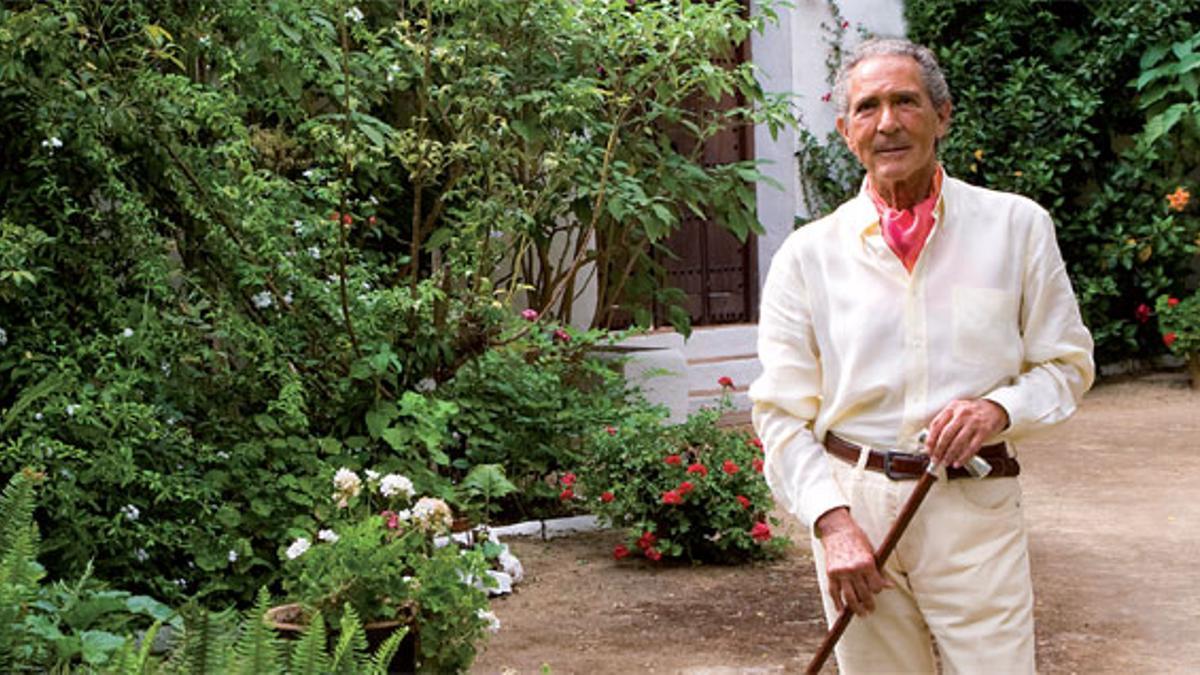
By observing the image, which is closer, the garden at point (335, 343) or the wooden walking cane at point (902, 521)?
the wooden walking cane at point (902, 521)

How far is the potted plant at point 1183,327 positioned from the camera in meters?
11.9

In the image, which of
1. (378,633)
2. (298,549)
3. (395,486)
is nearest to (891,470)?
(378,633)

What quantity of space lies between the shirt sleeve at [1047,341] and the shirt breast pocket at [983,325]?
4cm

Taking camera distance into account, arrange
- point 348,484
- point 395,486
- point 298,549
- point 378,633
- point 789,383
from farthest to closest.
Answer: point 348,484 < point 395,486 < point 298,549 < point 378,633 < point 789,383

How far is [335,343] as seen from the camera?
6227mm

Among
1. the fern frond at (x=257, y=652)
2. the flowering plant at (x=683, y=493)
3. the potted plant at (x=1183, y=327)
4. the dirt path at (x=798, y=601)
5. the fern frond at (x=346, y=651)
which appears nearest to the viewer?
the fern frond at (x=257, y=652)

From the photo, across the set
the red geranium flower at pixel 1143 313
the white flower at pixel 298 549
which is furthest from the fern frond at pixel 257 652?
the red geranium flower at pixel 1143 313

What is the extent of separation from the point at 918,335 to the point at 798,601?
3611 millimetres

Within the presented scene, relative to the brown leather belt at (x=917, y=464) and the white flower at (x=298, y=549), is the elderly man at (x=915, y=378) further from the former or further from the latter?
the white flower at (x=298, y=549)

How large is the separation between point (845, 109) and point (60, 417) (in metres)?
3.19

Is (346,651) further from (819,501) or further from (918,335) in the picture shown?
(918,335)

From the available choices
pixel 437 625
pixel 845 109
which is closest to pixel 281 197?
pixel 437 625

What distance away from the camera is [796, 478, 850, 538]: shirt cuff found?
2826 mm

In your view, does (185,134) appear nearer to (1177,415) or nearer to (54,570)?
(54,570)
